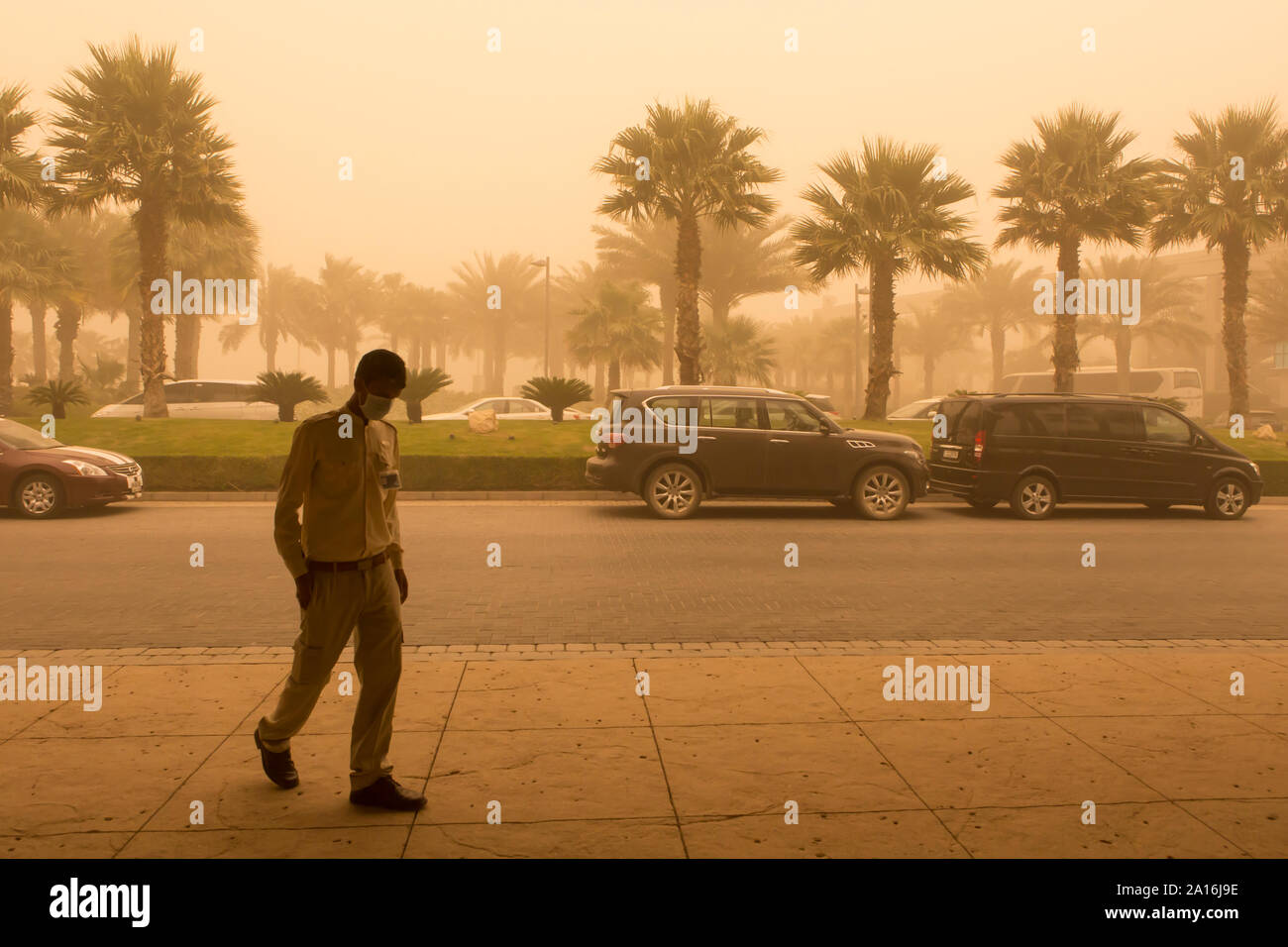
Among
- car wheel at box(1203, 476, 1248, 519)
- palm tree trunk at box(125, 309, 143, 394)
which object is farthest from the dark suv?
palm tree trunk at box(125, 309, 143, 394)

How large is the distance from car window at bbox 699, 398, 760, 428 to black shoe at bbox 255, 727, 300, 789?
11860 millimetres

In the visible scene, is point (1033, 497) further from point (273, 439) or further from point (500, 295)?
point (500, 295)

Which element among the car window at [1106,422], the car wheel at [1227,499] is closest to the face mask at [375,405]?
the car window at [1106,422]

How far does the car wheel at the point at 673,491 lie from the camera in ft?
52.9

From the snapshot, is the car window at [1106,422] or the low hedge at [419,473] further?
the low hedge at [419,473]

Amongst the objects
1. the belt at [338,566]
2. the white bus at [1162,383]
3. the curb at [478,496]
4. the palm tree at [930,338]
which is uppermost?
the palm tree at [930,338]

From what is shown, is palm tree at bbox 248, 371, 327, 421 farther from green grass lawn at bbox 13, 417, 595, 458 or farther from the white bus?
the white bus

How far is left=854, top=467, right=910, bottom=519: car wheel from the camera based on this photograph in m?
16.3

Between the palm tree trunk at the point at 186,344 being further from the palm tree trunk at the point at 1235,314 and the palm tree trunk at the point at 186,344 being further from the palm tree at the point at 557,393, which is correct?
the palm tree trunk at the point at 1235,314

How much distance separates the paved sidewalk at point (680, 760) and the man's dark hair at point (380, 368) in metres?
1.76

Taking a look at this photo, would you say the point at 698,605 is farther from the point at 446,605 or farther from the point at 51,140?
the point at 51,140

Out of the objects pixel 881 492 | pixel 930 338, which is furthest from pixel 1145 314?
pixel 881 492

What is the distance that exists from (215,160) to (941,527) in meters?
22.6

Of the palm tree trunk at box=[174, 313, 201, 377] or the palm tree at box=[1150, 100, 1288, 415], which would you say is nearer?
the palm tree at box=[1150, 100, 1288, 415]
